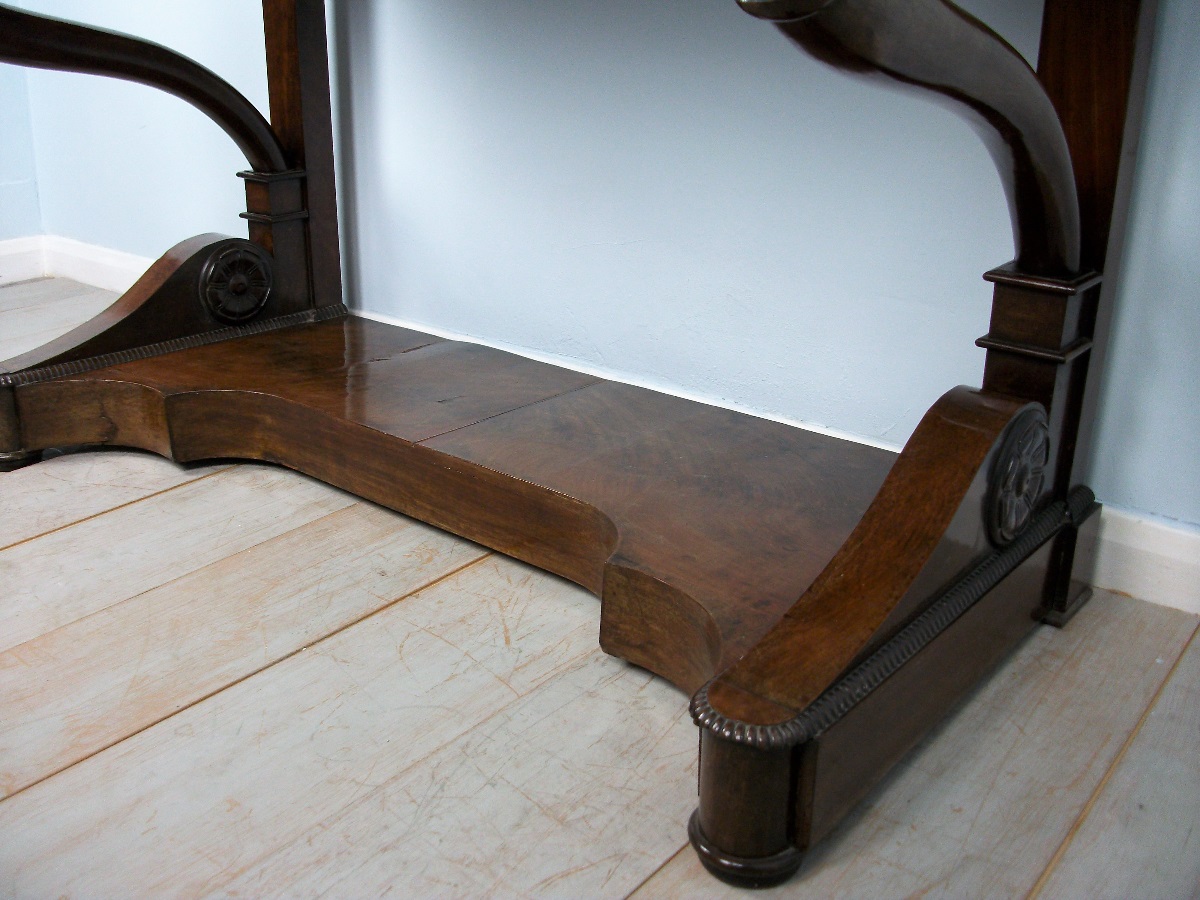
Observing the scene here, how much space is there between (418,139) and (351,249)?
0.71 feet

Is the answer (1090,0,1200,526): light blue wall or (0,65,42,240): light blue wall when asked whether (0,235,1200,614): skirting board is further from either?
(0,65,42,240): light blue wall

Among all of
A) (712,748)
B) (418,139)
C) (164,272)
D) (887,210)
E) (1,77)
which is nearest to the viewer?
(712,748)

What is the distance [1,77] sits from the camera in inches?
84.2

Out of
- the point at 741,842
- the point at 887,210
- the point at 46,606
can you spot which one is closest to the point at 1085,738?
the point at 741,842

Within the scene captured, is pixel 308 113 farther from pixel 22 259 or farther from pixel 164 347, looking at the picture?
pixel 22 259

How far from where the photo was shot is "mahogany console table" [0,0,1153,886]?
2.48 ft

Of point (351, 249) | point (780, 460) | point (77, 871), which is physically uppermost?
point (351, 249)

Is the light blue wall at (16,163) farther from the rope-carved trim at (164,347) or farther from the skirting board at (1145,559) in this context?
the skirting board at (1145,559)

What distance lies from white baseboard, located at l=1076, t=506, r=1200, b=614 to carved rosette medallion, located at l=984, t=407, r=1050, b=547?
159mm

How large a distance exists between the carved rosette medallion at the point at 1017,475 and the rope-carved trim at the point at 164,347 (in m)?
1.02

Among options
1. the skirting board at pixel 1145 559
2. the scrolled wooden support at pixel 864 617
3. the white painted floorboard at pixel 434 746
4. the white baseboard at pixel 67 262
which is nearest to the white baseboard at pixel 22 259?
the white baseboard at pixel 67 262

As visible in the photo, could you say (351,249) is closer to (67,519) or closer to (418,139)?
(418,139)

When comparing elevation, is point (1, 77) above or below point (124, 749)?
above

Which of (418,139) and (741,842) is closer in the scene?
(741,842)
